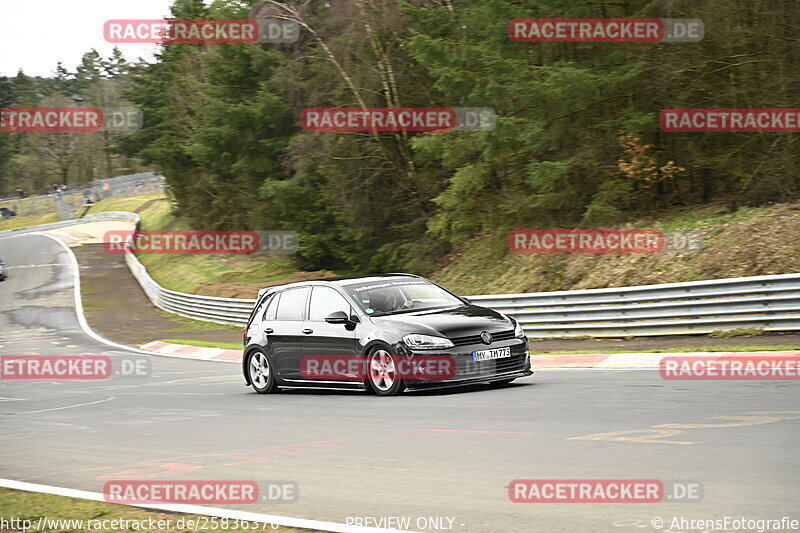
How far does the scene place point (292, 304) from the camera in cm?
1416

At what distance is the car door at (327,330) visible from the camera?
42.1 ft

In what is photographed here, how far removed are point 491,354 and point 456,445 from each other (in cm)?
355

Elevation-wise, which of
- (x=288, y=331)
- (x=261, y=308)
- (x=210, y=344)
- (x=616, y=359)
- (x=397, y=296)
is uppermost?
(x=397, y=296)

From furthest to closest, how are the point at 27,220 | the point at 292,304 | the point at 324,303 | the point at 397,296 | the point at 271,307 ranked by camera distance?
the point at 27,220 < the point at 271,307 < the point at 292,304 < the point at 324,303 < the point at 397,296

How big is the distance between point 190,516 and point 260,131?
1592 inches

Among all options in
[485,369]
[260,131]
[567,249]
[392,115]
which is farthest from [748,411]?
[260,131]

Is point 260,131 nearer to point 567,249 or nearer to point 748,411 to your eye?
point 567,249

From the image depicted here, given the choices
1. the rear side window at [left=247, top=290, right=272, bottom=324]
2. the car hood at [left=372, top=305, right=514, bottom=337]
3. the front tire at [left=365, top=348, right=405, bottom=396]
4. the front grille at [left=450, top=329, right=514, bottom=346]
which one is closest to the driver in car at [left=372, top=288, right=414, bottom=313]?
the car hood at [left=372, top=305, right=514, bottom=337]

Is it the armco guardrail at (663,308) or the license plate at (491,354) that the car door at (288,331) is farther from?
the armco guardrail at (663,308)

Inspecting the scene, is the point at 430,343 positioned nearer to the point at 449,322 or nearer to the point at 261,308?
the point at 449,322

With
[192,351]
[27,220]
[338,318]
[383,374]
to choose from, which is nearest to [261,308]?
[338,318]

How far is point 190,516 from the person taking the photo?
253 inches

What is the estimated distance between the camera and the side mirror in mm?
12711

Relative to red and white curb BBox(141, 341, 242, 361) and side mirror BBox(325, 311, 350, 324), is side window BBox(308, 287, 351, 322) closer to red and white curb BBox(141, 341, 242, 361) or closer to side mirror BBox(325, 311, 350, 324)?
side mirror BBox(325, 311, 350, 324)
